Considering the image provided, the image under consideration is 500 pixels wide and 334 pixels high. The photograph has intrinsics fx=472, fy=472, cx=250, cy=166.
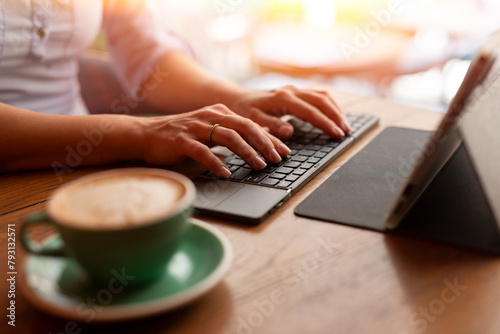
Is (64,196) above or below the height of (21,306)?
above

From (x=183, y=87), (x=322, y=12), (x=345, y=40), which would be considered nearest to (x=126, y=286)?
(x=183, y=87)

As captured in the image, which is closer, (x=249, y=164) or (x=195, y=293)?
(x=195, y=293)

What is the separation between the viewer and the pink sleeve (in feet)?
4.10

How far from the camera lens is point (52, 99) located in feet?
3.89

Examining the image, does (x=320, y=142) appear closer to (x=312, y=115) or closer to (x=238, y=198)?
(x=312, y=115)

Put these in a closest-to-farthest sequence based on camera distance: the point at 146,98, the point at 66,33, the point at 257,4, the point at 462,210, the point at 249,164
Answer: the point at 462,210 < the point at 249,164 < the point at 66,33 < the point at 146,98 < the point at 257,4

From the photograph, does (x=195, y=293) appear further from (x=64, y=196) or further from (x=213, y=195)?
(x=213, y=195)

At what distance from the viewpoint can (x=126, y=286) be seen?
0.43m

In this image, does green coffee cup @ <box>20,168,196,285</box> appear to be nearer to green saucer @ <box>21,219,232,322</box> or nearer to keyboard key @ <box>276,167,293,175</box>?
green saucer @ <box>21,219,232,322</box>

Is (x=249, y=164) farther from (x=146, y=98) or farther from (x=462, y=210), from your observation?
(x=146, y=98)

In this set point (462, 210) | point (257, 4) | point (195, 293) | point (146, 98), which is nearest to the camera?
point (195, 293)

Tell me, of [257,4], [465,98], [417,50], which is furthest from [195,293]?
[257,4]

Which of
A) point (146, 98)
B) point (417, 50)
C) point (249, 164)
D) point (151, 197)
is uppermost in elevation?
point (151, 197)

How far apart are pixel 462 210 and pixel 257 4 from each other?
350 cm
